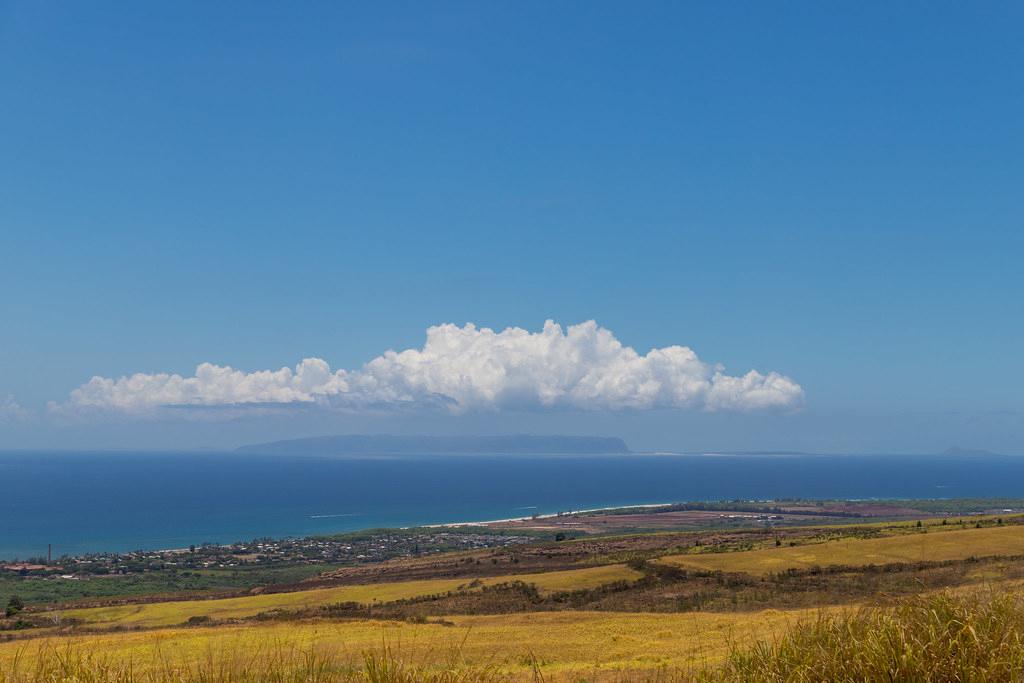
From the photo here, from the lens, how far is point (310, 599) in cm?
4981

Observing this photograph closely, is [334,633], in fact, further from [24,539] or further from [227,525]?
[227,525]

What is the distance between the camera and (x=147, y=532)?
153875 mm

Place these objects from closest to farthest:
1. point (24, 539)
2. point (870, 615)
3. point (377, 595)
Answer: point (870, 615) < point (377, 595) < point (24, 539)

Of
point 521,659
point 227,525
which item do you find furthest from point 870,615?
point 227,525

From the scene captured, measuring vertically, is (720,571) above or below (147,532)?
above

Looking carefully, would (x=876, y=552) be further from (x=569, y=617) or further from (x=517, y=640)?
(x=517, y=640)

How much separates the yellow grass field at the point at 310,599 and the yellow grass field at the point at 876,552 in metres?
6.51

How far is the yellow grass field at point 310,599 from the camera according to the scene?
4500 cm

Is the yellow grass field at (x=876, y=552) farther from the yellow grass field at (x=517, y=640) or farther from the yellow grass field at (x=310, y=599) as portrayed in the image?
the yellow grass field at (x=517, y=640)

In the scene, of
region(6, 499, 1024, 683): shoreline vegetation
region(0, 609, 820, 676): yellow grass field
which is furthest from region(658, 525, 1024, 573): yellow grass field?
region(0, 609, 820, 676): yellow grass field

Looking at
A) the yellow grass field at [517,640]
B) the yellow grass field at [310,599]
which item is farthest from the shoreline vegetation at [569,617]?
the yellow grass field at [310,599]

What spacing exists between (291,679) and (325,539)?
425ft

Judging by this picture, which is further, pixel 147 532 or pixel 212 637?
pixel 147 532

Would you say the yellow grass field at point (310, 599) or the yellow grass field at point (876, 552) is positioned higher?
the yellow grass field at point (876, 552)
